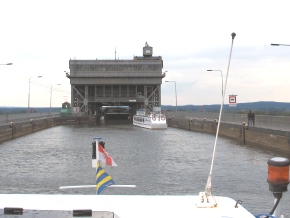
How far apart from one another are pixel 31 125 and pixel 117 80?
1571 inches

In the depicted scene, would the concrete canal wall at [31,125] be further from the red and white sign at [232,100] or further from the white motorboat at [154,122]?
the red and white sign at [232,100]

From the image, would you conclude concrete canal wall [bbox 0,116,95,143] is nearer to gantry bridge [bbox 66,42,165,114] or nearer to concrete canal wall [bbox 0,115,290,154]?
concrete canal wall [bbox 0,115,290,154]

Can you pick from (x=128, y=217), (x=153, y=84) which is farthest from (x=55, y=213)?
(x=153, y=84)

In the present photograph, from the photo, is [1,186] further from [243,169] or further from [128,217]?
[128,217]

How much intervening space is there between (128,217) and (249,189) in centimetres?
1567

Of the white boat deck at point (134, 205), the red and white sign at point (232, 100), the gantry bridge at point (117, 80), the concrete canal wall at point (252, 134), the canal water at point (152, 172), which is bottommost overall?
the canal water at point (152, 172)

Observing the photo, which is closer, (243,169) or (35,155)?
(243,169)

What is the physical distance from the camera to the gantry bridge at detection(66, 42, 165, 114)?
342 ft

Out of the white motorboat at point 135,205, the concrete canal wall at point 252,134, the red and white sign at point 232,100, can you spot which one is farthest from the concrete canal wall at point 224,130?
the white motorboat at point 135,205

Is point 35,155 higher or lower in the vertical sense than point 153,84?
lower

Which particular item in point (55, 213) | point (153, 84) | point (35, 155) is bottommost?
point (35, 155)

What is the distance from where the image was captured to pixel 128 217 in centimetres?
458

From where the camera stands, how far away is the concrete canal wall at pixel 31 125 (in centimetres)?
5114

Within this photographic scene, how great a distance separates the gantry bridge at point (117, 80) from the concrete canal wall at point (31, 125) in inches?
322
